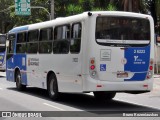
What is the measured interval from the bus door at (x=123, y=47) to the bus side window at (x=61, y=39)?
159cm

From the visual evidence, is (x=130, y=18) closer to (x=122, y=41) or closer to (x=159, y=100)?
(x=122, y=41)

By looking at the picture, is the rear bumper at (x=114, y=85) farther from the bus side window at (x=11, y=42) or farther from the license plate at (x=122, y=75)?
the bus side window at (x=11, y=42)

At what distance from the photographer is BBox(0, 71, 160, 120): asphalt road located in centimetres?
1220

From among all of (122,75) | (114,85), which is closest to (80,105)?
(114,85)

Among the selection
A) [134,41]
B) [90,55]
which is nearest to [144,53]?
[134,41]

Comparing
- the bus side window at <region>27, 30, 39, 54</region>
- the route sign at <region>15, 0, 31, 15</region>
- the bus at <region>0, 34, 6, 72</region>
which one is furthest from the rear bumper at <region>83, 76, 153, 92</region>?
the route sign at <region>15, 0, 31, 15</region>

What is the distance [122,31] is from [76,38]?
147 centimetres

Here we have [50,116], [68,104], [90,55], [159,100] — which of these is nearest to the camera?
[50,116]

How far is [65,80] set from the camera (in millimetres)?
14586

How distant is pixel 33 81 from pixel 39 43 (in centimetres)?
163

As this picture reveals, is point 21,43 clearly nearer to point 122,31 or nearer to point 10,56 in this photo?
point 10,56

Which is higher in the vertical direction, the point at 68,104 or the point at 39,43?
the point at 39,43

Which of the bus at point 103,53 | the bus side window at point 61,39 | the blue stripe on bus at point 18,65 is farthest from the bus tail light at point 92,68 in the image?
the blue stripe on bus at point 18,65

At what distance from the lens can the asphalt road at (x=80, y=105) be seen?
40.0 ft
